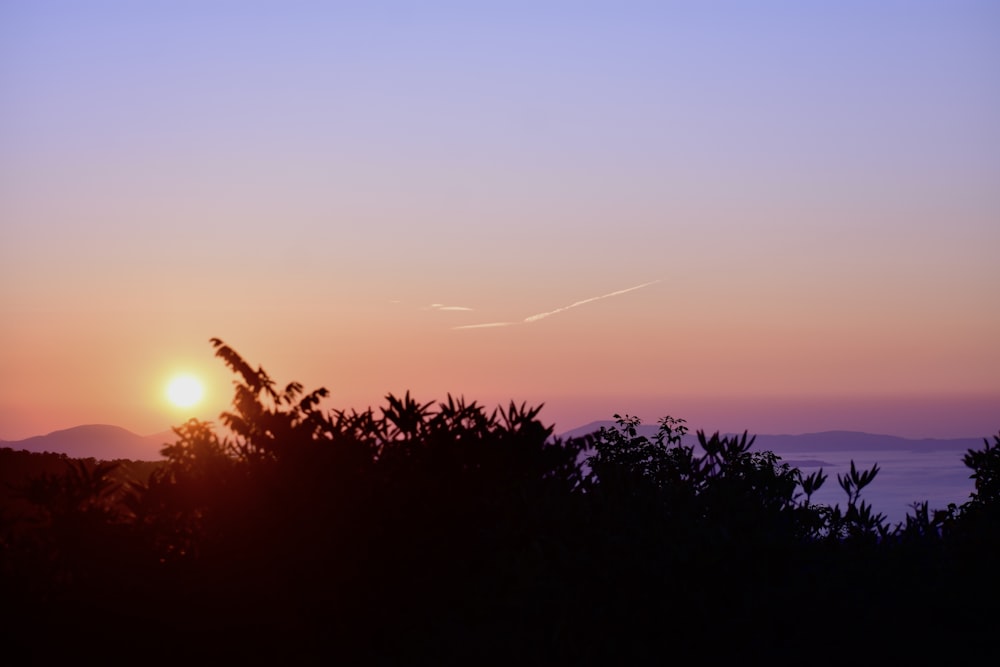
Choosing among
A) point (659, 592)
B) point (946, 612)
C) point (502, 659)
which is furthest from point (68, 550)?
point (946, 612)

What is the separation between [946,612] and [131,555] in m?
6.85

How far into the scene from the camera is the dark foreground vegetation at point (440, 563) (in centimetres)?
824

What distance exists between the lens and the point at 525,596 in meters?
8.09

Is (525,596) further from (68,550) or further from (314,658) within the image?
(68,550)

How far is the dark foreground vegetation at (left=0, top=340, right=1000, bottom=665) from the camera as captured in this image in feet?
27.0

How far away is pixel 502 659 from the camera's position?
805 cm

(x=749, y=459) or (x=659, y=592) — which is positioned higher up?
(x=749, y=459)

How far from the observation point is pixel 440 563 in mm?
9062

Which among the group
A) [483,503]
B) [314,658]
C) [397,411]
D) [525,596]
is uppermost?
[397,411]

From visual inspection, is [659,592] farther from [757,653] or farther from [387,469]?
[387,469]

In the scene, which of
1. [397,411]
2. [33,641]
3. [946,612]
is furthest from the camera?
[397,411]

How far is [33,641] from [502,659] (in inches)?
149

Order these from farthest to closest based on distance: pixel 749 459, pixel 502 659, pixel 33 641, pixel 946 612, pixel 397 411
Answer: pixel 749 459 → pixel 397 411 → pixel 946 612 → pixel 33 641 → pixel 502 659

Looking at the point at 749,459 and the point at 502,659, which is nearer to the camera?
the point at 502,659
